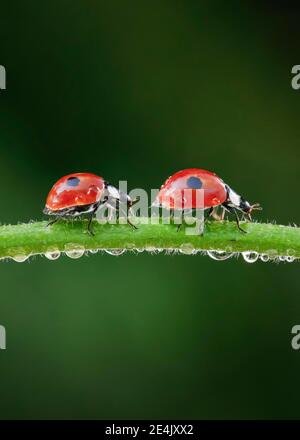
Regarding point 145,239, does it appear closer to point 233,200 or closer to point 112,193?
point 112,193

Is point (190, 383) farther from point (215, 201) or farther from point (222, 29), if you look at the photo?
point (222, 29)

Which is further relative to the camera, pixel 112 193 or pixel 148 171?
Result: pixel 148 171

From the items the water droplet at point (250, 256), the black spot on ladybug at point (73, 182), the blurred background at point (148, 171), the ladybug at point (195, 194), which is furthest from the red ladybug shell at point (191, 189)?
the blurred background at point (148, 171)

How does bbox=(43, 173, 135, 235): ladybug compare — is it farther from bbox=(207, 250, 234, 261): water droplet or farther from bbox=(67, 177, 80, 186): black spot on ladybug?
bbox=(207, 250, 234, 261): water droplet

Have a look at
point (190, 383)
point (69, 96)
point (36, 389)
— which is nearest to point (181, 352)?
point (190, 383)

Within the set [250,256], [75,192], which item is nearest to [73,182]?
[75,192]
